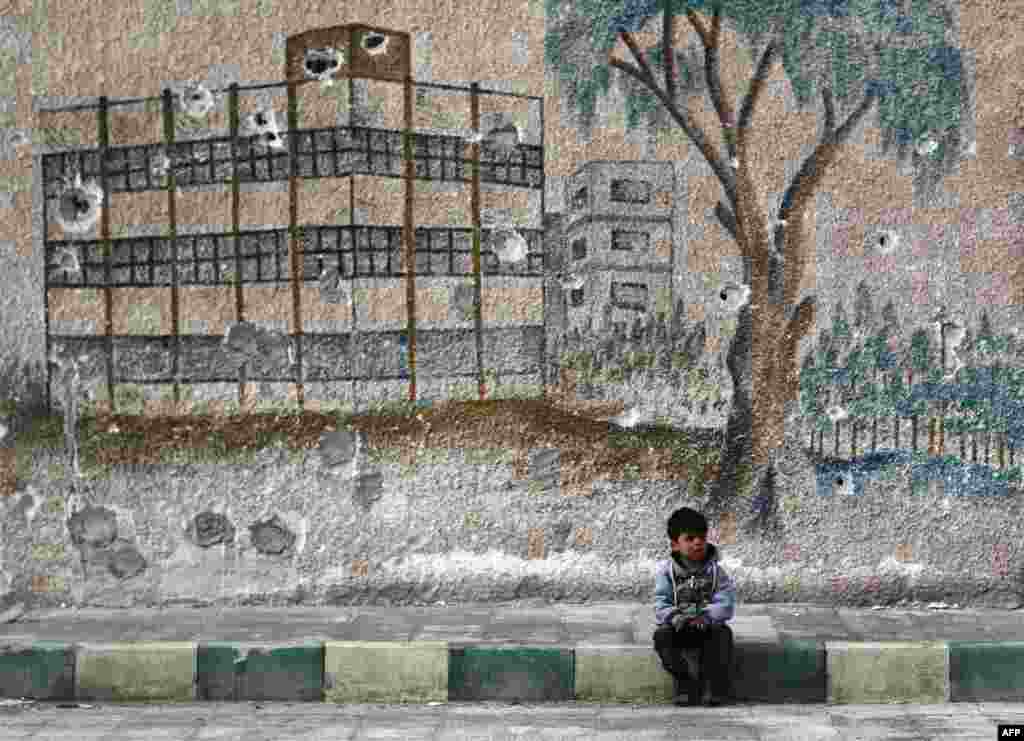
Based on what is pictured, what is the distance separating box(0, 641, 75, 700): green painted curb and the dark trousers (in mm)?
2246

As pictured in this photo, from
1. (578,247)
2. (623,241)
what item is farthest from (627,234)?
(578,247)

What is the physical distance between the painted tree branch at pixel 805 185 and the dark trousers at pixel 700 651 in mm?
1789

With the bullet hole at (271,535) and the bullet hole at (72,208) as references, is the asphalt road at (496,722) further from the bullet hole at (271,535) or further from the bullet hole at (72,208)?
the bullet hole at (72,208)

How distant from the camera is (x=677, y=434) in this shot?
870cm

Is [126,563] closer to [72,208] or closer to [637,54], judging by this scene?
[72,208]

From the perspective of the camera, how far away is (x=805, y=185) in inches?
341

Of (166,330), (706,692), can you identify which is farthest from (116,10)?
(706,692)

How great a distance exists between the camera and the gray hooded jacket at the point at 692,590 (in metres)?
7.54

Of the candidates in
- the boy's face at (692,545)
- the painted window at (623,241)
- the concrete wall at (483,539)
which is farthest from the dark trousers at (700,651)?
the painted window at (623,241)

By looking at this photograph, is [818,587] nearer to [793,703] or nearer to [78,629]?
[793,703]

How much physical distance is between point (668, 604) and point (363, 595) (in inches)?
65.6

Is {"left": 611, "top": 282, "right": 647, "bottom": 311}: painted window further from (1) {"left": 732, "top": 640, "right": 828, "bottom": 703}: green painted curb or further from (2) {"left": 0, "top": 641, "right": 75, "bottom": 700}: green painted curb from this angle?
(2) {"left": 0, "top": 641, "right": 75, "bottom": 700}: green painted curb

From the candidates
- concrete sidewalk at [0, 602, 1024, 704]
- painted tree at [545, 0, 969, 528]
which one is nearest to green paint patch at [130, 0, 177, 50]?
painted tree at [545, 0, 969, 528]

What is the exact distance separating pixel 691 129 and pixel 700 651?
239cm
